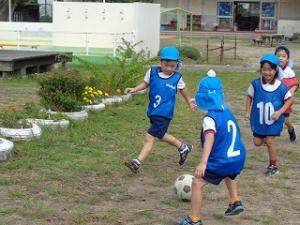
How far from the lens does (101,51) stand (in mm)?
21500

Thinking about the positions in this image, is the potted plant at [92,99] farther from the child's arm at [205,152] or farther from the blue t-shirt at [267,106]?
the child's arm at [205,152]

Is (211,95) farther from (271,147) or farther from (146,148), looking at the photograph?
(271,147)

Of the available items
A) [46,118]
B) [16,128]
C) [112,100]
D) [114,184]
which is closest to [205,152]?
[114,184]

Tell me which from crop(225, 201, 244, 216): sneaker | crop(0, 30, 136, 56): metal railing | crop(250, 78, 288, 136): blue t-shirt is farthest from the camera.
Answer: crop(0, 30, 136, 56): metal railing

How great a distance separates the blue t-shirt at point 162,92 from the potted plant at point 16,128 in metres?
1.84

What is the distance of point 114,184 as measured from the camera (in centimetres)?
579

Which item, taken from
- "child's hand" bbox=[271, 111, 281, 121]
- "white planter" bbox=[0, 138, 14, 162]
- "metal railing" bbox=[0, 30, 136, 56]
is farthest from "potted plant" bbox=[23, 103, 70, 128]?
"metal railing" bbox=[0, 30, 136, 56]

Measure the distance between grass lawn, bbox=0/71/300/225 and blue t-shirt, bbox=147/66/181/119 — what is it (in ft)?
2.24

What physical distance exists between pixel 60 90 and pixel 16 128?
1.62 meters

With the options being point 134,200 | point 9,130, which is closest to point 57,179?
point 134,200

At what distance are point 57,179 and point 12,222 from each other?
4.16 ft

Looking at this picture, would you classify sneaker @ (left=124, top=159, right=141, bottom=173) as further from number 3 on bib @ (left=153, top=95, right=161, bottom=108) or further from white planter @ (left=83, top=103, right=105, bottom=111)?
white planter @ (left=83, top=103, right=105, bottom=111)

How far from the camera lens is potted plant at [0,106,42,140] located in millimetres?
7219

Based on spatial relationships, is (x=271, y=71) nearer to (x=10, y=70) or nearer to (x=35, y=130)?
(x=35, y=130)
